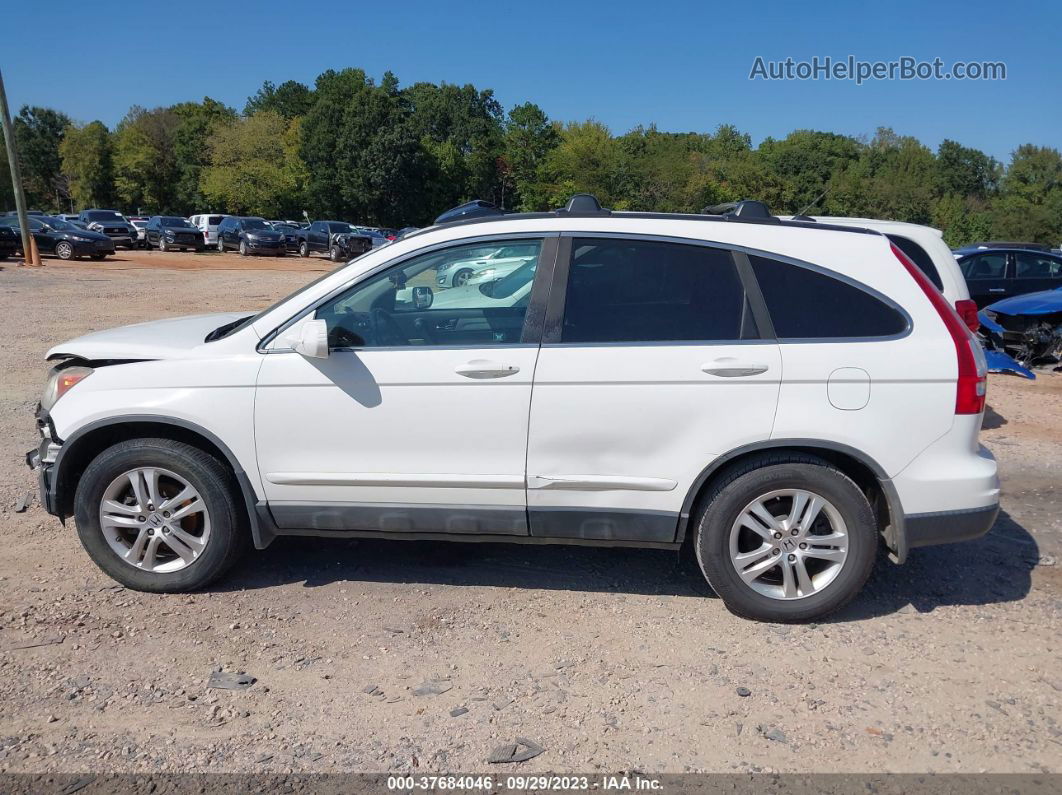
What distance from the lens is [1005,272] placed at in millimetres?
13812

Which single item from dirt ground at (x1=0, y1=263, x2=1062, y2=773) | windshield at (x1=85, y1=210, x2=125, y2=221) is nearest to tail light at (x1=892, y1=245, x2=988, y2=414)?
dirt ground at (x1=0, y1=263, x2=1062, y2=773)

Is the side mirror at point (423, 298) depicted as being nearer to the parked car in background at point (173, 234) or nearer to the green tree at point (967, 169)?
the parked car in background at point (173, 234)

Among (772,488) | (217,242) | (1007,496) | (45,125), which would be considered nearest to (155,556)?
(772,488)

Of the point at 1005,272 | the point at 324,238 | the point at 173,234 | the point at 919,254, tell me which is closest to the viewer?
the point at 919,254

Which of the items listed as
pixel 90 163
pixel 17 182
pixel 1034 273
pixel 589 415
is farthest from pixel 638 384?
pixel 90 163

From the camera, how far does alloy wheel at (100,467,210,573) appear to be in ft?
13.8

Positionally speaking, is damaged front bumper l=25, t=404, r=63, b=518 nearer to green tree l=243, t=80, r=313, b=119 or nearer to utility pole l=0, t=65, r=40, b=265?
utility pole l=0, t=65, r=40, b=265

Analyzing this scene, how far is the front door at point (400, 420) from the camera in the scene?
13.0ft

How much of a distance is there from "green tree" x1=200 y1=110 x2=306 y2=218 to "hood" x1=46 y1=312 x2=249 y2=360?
63.1m

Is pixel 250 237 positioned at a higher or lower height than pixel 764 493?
higher

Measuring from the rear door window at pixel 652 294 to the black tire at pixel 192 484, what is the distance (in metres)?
1.82

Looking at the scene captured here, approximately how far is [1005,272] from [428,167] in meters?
60.2

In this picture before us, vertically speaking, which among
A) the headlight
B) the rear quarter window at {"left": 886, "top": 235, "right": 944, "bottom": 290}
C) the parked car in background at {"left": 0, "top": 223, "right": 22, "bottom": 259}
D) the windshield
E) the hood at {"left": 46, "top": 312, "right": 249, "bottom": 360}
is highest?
the windshield

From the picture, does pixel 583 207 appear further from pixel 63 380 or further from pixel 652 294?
pixel 63 380
